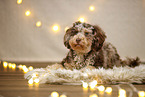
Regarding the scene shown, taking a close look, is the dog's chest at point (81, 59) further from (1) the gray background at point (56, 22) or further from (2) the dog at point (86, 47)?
(1) the gray background at point (56, 22)

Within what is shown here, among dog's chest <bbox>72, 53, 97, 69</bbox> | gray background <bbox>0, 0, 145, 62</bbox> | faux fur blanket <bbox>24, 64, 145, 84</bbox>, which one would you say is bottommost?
faux fur blanket <bbox>24, 64, 145, 84</bbox>

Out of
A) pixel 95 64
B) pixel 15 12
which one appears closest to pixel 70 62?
pixel 95 64

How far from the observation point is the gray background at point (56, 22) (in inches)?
149

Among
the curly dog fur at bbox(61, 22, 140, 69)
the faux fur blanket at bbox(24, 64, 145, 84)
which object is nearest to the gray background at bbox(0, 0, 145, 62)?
the curly dog fur at bbox(61, 22, 140, 69)

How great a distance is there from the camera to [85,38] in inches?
74.7

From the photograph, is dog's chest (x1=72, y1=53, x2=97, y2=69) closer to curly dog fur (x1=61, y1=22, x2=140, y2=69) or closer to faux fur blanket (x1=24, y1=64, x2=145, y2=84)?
curly dog fur (x1=61, y1=22, x2=140, y2=69)

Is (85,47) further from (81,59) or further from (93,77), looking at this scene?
(93,77)

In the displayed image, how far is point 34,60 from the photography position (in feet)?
12.4

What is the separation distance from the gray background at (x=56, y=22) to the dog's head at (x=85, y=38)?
185 centimetres

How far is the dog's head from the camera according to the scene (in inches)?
74.0

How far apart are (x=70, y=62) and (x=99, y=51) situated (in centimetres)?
30

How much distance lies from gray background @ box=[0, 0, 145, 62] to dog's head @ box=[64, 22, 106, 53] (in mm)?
1851

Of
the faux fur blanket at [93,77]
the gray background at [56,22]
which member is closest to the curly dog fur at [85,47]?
the faux fur blanket at [93,77]

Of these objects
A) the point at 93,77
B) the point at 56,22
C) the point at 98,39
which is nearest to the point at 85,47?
the point at 98,39
